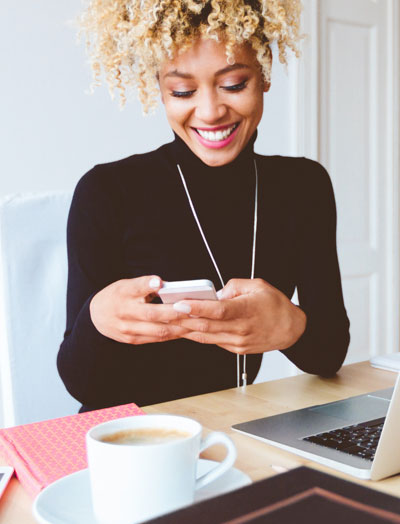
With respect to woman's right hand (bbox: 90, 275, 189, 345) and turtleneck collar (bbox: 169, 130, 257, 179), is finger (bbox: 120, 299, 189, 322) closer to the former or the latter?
woman's right hand (bbox: 90, 275, 189, 345)

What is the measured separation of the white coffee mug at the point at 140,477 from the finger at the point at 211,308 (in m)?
0.40

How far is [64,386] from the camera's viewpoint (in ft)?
3.93

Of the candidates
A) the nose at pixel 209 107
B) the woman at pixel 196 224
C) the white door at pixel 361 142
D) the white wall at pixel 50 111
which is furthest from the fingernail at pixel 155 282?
the white door at pixel 361 142

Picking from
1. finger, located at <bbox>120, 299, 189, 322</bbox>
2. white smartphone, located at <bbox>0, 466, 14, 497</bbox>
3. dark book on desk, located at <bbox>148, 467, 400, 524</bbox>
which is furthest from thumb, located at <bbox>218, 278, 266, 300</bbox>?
dark book on desk, located at <bbox>148, 467, 400, 524</bbox>

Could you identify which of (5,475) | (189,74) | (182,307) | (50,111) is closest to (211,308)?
(182,307)

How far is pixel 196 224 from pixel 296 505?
1.05m

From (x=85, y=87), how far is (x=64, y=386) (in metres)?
1.44

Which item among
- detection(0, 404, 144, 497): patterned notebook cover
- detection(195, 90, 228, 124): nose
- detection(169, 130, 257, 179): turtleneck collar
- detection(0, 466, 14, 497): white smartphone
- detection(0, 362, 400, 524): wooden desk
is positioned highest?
detection(195, 90, 228, 124): nose

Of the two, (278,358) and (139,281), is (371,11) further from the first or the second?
(139,281)

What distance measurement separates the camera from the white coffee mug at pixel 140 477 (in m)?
0.47

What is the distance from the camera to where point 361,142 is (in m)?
3.22

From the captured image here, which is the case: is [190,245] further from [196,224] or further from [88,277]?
[88,277]

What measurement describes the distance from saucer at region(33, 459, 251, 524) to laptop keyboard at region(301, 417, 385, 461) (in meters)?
0.18

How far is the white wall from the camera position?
2186 mm
